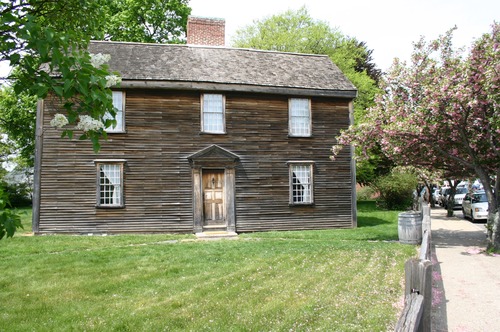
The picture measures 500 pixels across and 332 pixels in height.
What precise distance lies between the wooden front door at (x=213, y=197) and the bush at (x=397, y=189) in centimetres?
1425

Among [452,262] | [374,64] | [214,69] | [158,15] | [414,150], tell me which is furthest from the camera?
[374,64]

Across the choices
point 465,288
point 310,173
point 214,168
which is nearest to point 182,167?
point 214,168

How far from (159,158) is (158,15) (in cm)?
2043

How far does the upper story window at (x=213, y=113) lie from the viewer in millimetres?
17391

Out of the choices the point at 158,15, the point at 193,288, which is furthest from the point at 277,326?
the point at 158,15

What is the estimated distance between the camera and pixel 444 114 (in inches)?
493

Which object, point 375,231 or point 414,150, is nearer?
point 414,150

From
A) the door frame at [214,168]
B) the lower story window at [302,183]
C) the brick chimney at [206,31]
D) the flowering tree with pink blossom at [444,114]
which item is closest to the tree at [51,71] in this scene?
the flowering tree with pink blossom at [444,114]

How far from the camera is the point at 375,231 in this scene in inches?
679

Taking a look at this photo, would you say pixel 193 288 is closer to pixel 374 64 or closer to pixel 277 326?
pixel 277 326

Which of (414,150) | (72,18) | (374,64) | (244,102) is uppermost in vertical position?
(374,64)

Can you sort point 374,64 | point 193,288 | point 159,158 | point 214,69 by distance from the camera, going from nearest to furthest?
1. point 193,288
2. point 159,158
3. point 214,69
4. point 374,64

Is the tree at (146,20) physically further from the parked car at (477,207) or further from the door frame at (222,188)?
the parked car at (477,207)

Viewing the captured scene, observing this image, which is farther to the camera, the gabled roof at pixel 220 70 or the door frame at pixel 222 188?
the door frame at pixel 222 188
